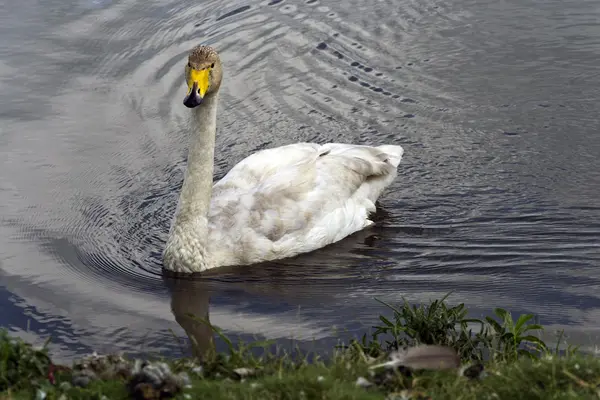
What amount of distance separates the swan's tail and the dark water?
0.35 meters

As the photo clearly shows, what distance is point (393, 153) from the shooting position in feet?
37.6

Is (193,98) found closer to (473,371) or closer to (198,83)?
(198,83)

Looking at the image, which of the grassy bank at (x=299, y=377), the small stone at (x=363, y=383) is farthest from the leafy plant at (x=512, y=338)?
the small stone at (x=363, y=383)

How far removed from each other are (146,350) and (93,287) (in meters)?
1.49

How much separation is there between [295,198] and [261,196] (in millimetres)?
399

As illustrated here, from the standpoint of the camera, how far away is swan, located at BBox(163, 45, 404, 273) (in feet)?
31.5

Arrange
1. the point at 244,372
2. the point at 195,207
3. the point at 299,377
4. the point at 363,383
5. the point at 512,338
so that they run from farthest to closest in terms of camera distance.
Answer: the point at 195,207 < the point at 512,338 < the point at 244,372 < the point at 363,383 < the point at 299,377

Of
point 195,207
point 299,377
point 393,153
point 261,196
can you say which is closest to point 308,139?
point 393,153

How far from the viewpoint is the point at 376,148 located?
1147 centimetres

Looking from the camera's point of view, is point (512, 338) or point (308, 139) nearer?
point (512, 338)

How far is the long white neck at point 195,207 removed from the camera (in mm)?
9609

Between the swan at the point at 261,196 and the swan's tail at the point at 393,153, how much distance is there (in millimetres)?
14

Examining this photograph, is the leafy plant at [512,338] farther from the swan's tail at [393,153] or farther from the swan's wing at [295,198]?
the swan's tail at [393,153]

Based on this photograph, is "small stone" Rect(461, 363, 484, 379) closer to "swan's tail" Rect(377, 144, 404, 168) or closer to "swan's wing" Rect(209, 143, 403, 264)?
"swan's wing" Rect(209, 143, 403, 264)
